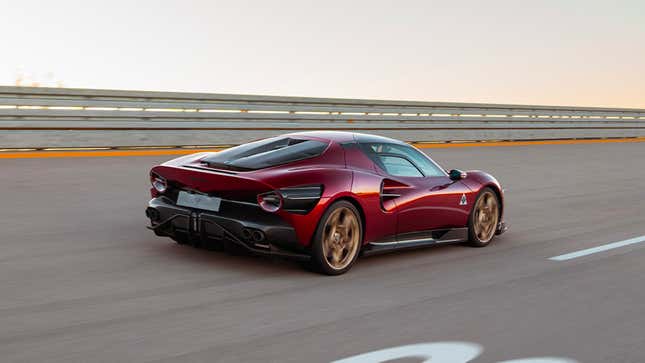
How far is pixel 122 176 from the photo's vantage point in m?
12.5

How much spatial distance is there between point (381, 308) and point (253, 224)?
1.24 m

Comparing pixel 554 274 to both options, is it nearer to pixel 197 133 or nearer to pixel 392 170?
pixel 392 170

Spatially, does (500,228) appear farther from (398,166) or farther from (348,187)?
(348,187)

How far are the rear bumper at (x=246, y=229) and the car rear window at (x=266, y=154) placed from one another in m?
0.44

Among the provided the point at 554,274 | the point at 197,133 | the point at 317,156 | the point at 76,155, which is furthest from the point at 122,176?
the point at 554,274

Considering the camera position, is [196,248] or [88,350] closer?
[88,350]

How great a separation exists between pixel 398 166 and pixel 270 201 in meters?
1.68

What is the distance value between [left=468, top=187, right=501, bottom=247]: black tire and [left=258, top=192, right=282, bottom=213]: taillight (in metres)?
2.76

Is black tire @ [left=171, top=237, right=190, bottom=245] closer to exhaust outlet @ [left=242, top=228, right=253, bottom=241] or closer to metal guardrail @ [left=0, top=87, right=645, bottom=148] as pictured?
exhaust outlet @ [left=242, top=228, right=253, bottom=241]

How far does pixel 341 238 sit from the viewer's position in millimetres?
6957

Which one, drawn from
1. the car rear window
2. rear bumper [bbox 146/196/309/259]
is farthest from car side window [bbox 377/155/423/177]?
rear bumper [bbox 146/196/309/259]

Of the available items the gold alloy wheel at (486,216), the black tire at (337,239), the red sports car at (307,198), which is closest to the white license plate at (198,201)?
the red sports car at (307,198)

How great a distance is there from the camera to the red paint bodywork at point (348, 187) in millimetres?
6598

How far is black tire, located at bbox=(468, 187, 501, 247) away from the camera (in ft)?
28.5
